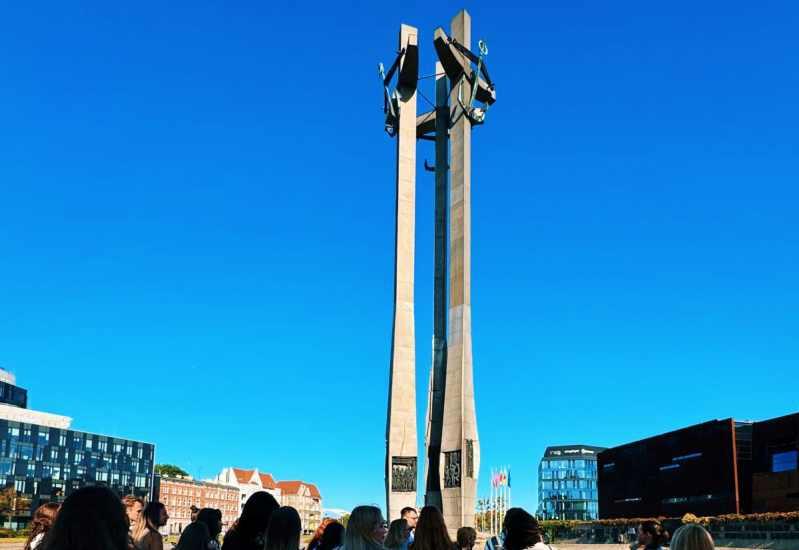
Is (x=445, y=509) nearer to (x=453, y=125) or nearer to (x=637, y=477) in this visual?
(x=453, y=125)

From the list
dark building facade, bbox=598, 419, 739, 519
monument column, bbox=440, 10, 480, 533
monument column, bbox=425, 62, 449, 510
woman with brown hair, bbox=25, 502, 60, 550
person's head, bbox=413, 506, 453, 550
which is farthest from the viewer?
dark building facade, bbox=598, 419, 739, 519

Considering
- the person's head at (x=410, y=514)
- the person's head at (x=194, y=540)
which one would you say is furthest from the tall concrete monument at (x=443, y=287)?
the person's head at (x=194, y=540)

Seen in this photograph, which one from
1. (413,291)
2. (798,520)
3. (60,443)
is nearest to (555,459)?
(60,443)

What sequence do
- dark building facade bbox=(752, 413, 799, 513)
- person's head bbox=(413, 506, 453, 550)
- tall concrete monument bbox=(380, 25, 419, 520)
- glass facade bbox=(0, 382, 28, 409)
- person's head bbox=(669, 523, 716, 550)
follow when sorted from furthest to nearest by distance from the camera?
glass facade bbox=(0, 382, 28, 409), dark building facade bbox=(752, 413, 799, 513), tall concrete monument bbox=(380, 25, 419, 520), person's head bbox=(413, 506, 453, 550), person's head bbox=(669, 523, 716, 550)

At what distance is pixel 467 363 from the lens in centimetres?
2419

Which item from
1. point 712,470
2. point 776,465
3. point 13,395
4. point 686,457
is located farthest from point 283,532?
point 13,395

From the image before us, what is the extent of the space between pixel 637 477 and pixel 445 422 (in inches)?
1463

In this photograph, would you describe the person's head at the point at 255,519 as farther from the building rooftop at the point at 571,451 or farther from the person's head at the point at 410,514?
the building rooftop at the point at 571,451

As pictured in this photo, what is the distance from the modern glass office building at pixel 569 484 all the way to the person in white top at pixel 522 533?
164m

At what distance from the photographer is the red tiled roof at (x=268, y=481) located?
172 metres

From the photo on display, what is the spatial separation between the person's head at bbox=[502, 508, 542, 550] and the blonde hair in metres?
0.84

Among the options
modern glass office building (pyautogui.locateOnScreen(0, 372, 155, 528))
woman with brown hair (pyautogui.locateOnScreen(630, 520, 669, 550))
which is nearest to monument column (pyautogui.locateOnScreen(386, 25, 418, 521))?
woman with brown hair (pyautogui.locateOnScreen(630, 520, 669, 550))

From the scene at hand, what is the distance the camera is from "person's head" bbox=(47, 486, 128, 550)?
9.84 ft

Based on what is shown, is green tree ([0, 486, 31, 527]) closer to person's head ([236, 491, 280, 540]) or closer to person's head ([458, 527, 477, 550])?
person's head ([458, 527, 477, 550])
